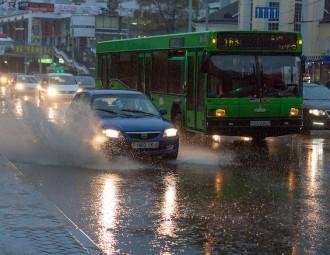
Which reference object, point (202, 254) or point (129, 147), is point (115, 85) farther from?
point (202, 254)

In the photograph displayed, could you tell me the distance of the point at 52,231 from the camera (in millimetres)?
7453

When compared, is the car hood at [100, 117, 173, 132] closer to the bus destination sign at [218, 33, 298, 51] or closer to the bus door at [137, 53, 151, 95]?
the bus destination sign at [218, 33, 298, 51]

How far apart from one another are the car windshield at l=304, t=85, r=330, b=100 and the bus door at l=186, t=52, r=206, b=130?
5313mm

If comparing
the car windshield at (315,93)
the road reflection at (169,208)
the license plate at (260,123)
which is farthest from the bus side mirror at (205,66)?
the car windshield at (315,93)

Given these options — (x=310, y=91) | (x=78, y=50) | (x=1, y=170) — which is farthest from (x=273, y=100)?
(x=78, y=50)

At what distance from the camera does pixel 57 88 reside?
40.3 metres

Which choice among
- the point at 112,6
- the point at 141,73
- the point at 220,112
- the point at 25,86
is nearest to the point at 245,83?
the point at 220,112

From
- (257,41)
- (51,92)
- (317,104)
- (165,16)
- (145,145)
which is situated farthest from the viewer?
(165,16)

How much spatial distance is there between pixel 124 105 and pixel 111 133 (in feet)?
5.24

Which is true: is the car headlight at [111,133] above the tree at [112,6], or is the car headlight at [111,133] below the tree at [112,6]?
below

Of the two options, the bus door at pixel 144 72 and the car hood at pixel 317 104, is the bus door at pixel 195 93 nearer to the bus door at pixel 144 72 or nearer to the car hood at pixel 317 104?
the bus door at pixel 144 72

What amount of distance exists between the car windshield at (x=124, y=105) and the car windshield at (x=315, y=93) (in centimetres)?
795

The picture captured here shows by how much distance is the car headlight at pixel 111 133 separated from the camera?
13.4 metres

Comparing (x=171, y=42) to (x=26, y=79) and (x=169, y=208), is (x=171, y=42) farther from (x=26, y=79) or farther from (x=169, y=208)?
(x=26, y=79)
